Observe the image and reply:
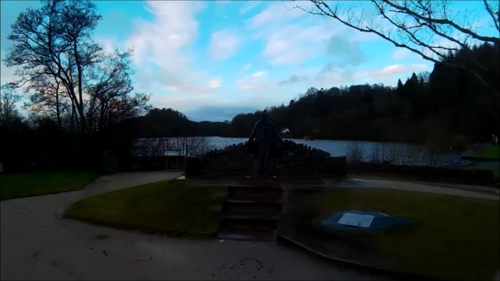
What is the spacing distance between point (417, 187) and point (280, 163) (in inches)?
230

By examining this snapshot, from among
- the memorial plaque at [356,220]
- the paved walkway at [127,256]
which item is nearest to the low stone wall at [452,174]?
the memorial plaque at [356,220]

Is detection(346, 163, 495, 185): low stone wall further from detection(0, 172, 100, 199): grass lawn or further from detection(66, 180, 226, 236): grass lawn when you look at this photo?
detection(66, 180, 226, 236): grass lawn

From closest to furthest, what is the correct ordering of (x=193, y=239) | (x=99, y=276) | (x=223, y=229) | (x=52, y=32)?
(x=52, y=32), (x=99, y=276), (x=193, y=239), (x=223, y=229)

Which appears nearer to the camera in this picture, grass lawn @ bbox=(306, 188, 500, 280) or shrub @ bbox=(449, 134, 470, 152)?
shrub @ bbox=(449, 134, 470, 152)

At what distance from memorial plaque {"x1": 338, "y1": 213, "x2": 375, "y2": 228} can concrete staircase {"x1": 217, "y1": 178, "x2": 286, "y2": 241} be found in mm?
1204

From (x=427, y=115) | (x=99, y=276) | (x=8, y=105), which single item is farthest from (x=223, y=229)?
(x=8, y=105)

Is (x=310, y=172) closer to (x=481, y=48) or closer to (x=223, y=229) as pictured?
(x=223, y=229)

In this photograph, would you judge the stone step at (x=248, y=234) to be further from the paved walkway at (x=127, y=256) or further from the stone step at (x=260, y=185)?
the stone step at (x=260, y=185)

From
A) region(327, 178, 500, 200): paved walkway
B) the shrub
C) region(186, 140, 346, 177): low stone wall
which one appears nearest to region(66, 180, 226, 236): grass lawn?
region(186, 140, 346, 177): low stone wall

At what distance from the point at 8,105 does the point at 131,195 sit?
724 cm

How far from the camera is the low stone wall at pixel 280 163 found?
1098 centimetres

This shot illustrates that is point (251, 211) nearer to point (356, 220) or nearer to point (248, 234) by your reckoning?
point (248, 234)

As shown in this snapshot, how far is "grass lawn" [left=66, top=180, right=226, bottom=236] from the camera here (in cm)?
677

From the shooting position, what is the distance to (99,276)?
4184 millimetres
